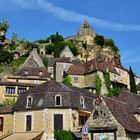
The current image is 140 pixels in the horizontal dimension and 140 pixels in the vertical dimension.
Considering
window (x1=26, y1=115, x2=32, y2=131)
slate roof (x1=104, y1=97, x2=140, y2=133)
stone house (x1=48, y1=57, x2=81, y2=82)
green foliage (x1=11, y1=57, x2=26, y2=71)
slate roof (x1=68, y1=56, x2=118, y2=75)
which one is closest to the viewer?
slate roof (x1=104, y1=97, x2=140, y2=133)

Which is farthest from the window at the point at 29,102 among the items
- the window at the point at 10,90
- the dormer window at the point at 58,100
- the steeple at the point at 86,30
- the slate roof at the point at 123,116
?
the steeple at the point at 86,30

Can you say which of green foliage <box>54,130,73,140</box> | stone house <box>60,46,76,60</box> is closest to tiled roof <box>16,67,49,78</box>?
stone house <box>60,46,76,60</box>

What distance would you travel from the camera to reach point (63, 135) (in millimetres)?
51625

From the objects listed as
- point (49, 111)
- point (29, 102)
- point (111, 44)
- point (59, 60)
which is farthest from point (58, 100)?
point (111, 44)

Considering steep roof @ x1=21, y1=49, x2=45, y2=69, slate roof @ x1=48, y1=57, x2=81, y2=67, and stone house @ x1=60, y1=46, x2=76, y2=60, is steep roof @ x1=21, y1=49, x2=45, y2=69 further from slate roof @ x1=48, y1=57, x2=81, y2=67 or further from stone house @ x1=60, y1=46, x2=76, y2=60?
stone house @ x1=60, y1=46, x2=76, y2=60

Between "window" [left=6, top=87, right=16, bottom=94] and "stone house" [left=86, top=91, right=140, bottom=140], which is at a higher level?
"window" [left=6, top=87, right=16, bottom=94]

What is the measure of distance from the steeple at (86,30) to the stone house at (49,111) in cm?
7774

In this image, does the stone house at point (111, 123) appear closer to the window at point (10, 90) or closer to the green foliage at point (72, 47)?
the window at point (10, 90)

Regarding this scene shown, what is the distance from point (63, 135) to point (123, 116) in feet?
35.9

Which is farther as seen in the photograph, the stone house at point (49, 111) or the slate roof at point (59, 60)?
the slate roof at point (59, 60)

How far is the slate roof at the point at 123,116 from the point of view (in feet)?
138

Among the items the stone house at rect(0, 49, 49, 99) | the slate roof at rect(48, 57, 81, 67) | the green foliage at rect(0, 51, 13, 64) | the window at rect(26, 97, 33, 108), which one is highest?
the green foliage at rect(0, 51, 13, 64)

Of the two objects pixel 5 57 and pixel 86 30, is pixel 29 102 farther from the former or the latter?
pixel 86 30

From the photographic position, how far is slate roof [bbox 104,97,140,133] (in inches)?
1658
